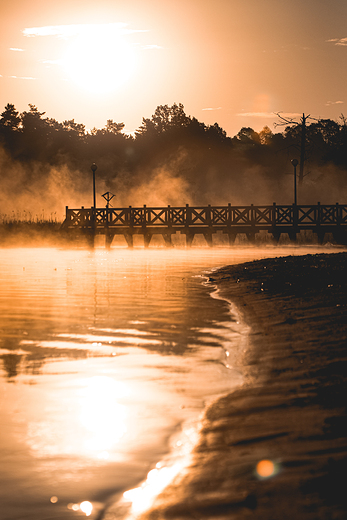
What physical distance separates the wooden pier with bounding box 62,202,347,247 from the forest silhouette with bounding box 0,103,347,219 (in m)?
21.0

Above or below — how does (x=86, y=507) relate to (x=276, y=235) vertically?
below

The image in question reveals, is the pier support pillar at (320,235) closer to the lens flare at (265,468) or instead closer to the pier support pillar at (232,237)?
the pier support pillar at (232,237)

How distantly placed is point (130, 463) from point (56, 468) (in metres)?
0.42

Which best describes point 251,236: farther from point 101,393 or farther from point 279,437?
point 279,437

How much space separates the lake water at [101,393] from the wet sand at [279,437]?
18 centimetres

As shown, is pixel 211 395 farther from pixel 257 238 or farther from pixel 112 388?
pixel 257 238

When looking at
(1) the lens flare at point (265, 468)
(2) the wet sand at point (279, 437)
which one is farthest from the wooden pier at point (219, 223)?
(1) the lens flare at point (265, 468)

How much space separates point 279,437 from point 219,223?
35.6m

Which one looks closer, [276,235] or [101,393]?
[101,393]

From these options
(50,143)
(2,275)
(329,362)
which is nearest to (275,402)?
(329,362)

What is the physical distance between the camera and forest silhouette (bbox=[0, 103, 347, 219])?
212ft

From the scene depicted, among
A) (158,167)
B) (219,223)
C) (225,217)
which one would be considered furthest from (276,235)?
(158,167)

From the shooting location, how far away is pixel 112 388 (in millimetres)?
5465

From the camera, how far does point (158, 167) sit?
69.9 m
